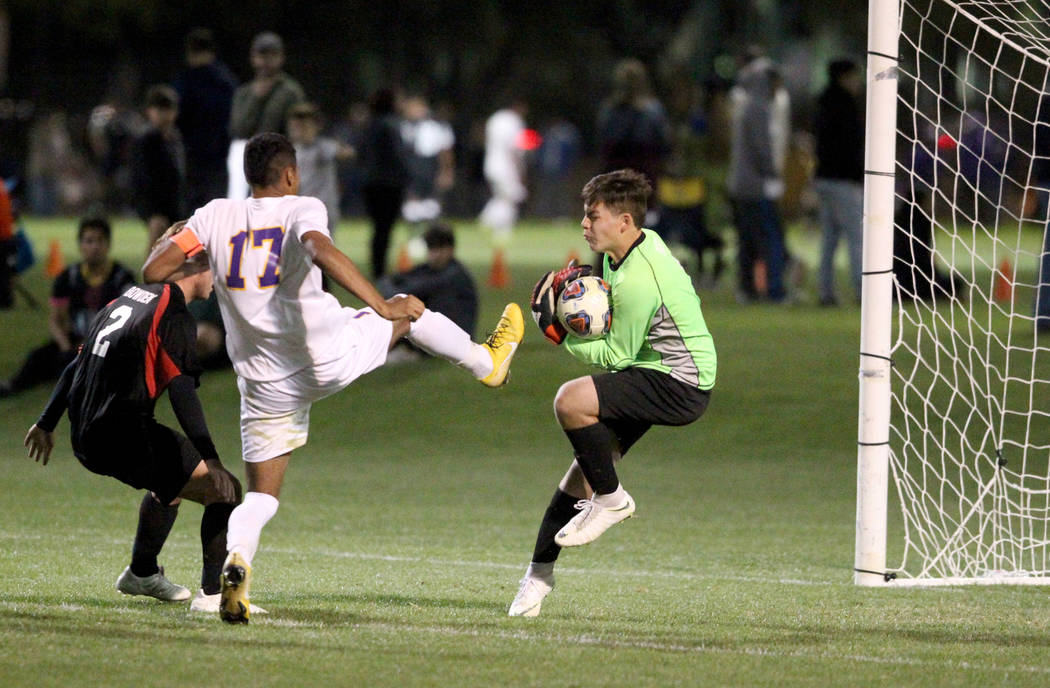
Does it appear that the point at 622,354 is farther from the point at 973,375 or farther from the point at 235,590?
the point at 973,375

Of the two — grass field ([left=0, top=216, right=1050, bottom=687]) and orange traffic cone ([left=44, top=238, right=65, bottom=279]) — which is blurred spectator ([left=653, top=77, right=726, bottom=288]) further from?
orange traffic cone ([left=44, top=238, right=65, bottom=279])

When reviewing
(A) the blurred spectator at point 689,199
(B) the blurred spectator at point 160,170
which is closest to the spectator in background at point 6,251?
(B) the blurred spectator at point 160,170

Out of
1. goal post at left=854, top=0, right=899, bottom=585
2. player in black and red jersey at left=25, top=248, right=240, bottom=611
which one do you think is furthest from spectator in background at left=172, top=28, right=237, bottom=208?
goal post at left=854, top=0, right=899, bottom=585

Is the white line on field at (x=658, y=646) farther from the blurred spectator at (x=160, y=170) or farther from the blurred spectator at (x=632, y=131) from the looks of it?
the blurred spectator at (x=632, y=131)

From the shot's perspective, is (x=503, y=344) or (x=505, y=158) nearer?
(x=503, y=344)

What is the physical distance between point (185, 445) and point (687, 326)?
2031 millimetres

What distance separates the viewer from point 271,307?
6305 millimetres

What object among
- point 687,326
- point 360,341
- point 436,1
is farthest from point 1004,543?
point 436,1

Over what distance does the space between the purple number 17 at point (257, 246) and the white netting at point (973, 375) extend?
3.09 meters

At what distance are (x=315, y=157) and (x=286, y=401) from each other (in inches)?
375

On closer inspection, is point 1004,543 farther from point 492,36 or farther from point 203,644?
point 492,36

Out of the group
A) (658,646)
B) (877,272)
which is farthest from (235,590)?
(877,272)

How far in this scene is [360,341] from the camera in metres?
6.63

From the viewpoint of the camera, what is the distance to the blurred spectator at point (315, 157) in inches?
593
